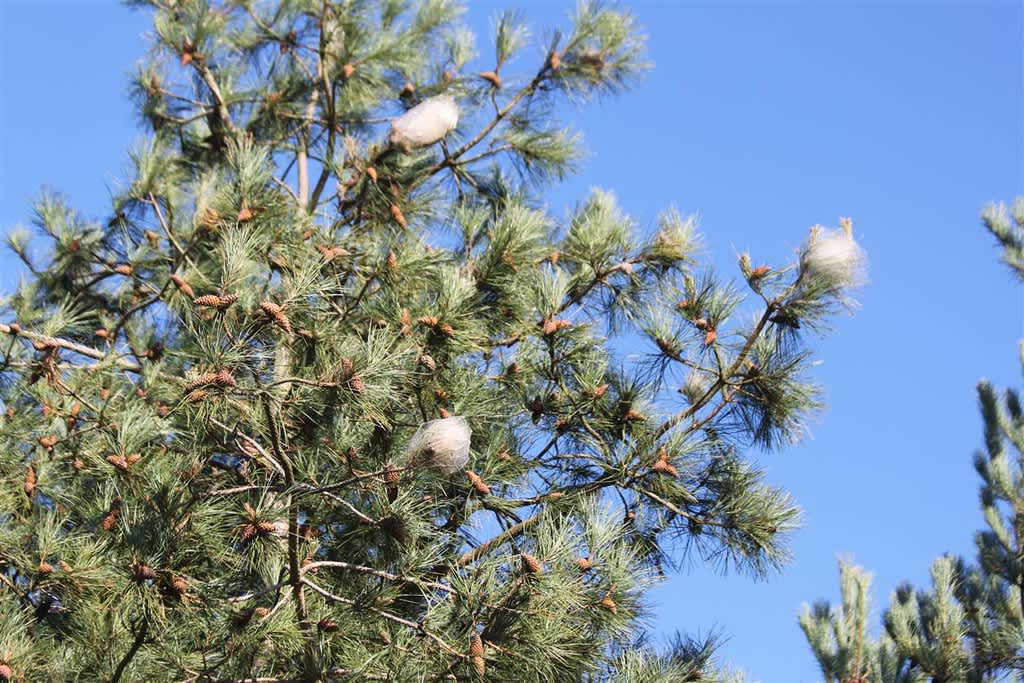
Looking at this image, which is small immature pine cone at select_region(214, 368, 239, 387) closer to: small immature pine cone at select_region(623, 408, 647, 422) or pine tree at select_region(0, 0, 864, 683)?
pine tree at select_region(0, 0, 864, 683)

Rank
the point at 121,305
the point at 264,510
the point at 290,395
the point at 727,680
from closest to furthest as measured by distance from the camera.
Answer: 1. the point at 264,510
2. the point at 290,395
3. the point at 727,680
4. the point at 121,305

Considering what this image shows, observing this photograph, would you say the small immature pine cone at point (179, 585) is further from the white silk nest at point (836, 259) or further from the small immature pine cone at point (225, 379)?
the white silk nest at point (836, 259)

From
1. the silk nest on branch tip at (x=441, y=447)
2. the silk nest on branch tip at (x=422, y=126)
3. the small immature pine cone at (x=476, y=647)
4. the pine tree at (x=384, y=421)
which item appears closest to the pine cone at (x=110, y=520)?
the pine tree at (x=384, y=421)

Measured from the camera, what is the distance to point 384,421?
2.88 m

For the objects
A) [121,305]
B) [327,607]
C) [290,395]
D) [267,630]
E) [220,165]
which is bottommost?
[267,630]

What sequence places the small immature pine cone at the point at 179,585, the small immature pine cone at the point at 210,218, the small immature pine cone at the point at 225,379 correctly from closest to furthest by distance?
the small immature pine cone at the point at 225,379 → the small immature pine cone at the point at 179,585 → the small immature pine cone at the point at 210,218

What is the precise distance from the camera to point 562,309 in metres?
3.68

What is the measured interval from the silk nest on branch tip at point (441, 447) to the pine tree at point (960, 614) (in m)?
2.16

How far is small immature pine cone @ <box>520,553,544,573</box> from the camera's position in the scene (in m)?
2.52

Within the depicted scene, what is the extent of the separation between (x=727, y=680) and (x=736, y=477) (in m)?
0.62

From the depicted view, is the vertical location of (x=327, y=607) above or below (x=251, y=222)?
below

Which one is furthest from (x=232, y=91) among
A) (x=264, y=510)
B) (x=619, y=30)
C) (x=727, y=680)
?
(x=727, y=680)

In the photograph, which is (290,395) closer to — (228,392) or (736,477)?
(228,392)

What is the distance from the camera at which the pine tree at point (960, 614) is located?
4.28 metres
